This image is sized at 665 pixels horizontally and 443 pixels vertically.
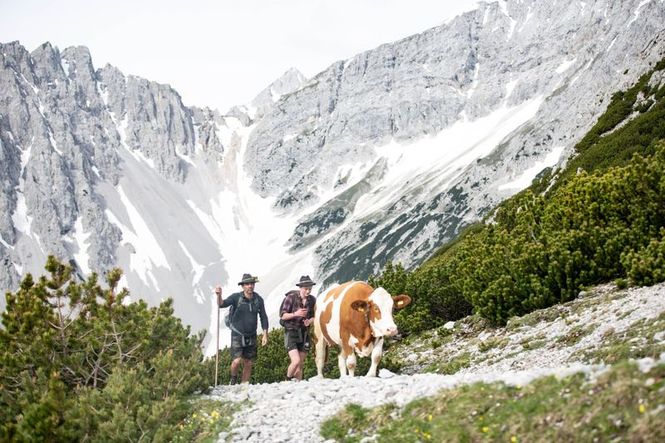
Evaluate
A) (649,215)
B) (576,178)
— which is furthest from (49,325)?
(576,178)

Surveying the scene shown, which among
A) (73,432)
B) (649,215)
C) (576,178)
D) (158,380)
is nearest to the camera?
(73,432)

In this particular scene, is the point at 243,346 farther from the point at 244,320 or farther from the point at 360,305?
the point at 360,305

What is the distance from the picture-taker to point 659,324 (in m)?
12.9

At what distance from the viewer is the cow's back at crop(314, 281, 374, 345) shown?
49.8 ft

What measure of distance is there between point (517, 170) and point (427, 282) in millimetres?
142560

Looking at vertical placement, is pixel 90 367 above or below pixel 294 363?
above

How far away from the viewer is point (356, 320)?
14984mm

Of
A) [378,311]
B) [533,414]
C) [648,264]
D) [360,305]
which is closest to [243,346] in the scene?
[360,305]

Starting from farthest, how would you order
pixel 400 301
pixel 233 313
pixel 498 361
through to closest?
1. pixel 233 313
2. pixel 498 361
3. pixel 400 301

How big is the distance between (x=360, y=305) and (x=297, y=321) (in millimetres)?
3029

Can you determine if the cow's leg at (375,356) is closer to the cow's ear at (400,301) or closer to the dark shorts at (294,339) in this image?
the cow's ear at (400,301)

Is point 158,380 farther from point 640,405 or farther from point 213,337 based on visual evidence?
point 213,337

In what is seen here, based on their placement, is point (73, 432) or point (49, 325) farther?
point (49, 325)

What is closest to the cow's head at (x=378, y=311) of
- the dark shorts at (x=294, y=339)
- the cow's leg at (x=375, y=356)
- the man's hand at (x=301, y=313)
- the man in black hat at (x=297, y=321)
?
the cow's leg at (x=375, y=356)
